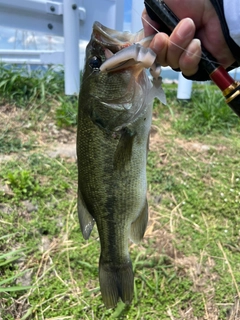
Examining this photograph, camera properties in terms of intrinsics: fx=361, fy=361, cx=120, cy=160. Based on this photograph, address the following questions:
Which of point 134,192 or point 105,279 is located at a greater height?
point 134,192

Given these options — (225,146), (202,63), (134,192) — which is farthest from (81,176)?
(225,146)

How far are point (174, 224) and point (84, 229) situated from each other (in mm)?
1445

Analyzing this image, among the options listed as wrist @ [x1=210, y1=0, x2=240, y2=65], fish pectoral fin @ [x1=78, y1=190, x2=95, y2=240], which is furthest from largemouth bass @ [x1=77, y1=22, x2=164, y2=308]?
wrist @ [x1=210, y1=0, x2=240, y2=65]

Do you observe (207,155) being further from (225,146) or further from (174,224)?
(174,224)

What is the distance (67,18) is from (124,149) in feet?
9.25

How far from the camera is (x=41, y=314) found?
2.19 m

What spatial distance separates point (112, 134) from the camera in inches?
56.4

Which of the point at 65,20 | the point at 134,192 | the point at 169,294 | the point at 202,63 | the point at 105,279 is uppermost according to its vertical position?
the point at 65,20

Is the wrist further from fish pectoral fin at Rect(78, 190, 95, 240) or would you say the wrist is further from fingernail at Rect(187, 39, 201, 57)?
fish pectoral fin at Rect(78, 190, 95, 240)

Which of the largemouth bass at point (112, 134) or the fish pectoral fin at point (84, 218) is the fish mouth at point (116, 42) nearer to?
the largemouth bass at point (112, 134)

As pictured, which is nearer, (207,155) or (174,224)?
(174,224)

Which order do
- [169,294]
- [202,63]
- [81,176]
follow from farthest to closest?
[169,294], [81,176], [202,63]

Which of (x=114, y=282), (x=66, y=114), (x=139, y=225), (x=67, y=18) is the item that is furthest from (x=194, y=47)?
(x=67, y=18)

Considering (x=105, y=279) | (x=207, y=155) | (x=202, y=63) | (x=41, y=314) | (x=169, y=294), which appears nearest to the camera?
(x=202, y=63)
